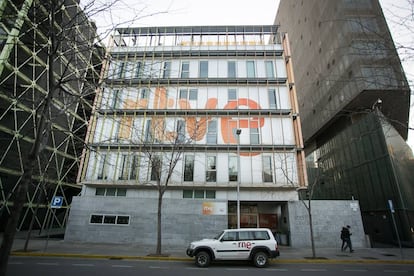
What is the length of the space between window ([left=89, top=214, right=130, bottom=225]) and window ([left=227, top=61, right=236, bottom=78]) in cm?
1610

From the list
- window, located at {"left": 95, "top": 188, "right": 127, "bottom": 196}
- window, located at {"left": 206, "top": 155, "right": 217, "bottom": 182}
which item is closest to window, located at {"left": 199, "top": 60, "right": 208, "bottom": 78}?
window, located at {"left": 206, "top": 155, "right": 217, "bottom": 182}

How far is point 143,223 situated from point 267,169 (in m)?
11.0

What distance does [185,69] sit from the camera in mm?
22891

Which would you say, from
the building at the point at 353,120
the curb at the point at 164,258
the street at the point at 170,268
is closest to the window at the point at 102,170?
the curb at the point at 164,258

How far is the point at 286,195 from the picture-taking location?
1820 centimetres

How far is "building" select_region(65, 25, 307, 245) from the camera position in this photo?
1731cm

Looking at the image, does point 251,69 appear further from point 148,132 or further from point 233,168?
point 148,132

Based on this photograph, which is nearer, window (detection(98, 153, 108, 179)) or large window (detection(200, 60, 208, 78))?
window (detection(98, 153, 108, 179))

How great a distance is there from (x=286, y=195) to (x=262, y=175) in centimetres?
251

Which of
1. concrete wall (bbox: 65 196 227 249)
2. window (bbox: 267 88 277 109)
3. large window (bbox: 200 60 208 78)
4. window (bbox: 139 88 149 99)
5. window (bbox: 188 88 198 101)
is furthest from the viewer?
large window (bbox: 200 60 208 78)

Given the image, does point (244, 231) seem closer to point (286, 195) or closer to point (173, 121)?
point (286, 195)

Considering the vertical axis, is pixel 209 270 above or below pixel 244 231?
below

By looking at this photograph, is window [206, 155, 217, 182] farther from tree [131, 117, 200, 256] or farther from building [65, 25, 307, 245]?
tree [131, 117, 200, 256]

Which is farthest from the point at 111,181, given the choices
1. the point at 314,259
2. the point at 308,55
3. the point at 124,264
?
the point at 308,55
